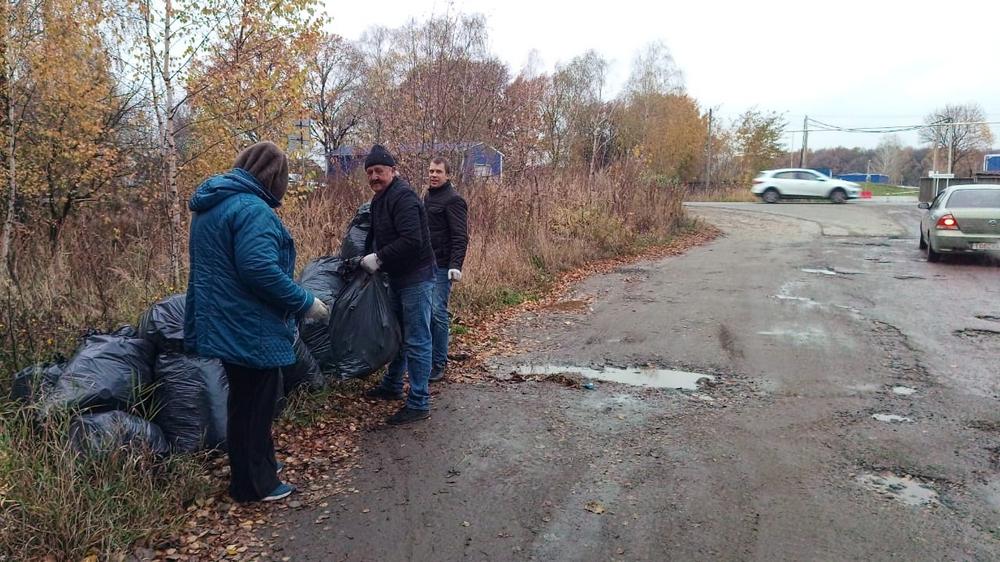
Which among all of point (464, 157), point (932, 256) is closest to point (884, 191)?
point (932, 256)

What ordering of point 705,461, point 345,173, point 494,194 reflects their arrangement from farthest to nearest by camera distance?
point 345,173 < point 494,194 < point 705,461

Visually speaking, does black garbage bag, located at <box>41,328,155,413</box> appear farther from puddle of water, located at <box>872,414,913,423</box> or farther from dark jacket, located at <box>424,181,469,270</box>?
puddle of water, located at <box>872,414,913,423</box>

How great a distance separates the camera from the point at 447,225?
5246mm

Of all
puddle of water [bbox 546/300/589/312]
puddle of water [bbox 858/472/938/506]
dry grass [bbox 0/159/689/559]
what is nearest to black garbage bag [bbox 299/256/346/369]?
dry grass [bbox 0/159/689/559]

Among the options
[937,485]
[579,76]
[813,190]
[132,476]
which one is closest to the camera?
[132,476]

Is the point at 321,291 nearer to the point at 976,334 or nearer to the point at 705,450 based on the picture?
the point at 705,450

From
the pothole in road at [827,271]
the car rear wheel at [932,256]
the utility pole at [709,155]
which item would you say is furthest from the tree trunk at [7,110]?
the utility pole at [709,155]

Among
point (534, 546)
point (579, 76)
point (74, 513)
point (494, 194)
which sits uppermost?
point (579, 76)

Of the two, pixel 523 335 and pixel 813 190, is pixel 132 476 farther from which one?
pixel 813 190

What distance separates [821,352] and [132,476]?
548cm

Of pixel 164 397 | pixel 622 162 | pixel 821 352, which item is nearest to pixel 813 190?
pixel 622 162

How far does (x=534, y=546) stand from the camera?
9.60 ft

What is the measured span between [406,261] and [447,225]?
943 millimetres

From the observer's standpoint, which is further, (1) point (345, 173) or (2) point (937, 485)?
(1) point (345, 173)
